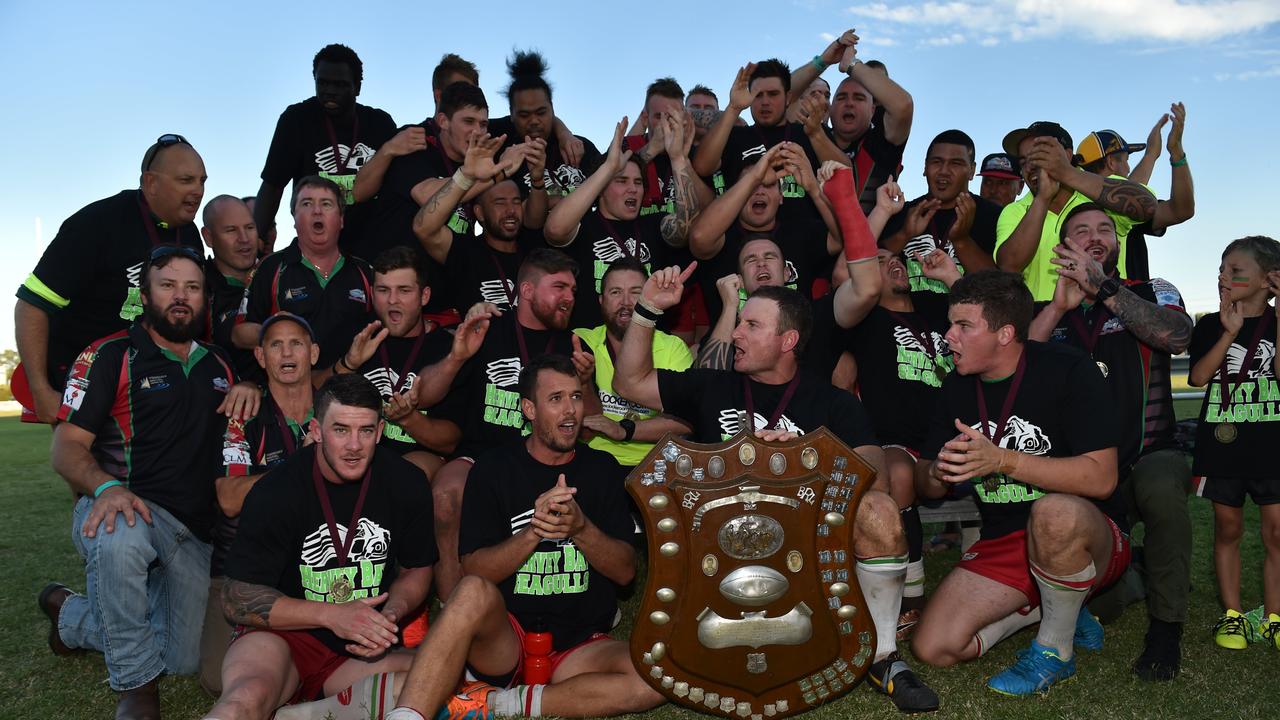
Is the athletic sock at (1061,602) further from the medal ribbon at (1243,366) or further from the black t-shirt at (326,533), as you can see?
the black t-shirt at (326,533)

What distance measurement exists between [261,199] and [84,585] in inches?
117

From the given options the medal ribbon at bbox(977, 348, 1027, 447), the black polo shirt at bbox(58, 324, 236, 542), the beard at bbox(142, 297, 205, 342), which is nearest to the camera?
the medal ribbon at bbox(977, 348, 1027, 447)

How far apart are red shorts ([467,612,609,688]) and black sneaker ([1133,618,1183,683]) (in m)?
2.65

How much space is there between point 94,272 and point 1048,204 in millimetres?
5802

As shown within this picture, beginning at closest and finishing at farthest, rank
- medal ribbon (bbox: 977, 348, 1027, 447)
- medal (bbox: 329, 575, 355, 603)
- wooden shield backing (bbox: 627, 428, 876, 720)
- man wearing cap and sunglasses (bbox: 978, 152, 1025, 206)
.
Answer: wooden shield backing (bbox: 627, 428, 876, 720) → medal (bbox: 329, 575, 355, 603) → medal ribbon (bbox: 977, 348, 1027, 447) → man wearing cap and sunglasses (bbox: 978, 152, 1025, 206)

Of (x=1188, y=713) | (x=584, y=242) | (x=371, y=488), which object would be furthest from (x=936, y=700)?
(x=584, y=242)

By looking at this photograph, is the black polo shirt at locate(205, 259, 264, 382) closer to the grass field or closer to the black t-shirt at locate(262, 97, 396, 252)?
the black t-shirt at locate(262, 97, 396, 252)

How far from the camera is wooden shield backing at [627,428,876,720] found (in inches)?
154

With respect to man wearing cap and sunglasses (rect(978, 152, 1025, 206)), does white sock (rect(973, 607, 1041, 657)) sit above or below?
below

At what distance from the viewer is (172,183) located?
577 cm

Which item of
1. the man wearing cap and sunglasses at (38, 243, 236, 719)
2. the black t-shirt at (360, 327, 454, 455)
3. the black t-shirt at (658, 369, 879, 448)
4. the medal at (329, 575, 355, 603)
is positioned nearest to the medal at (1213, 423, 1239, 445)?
the black t-shirt at (658, 369, 879, 448)

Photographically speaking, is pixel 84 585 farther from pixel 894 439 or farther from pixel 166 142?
pixel 894 439

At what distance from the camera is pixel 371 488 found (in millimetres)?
4430

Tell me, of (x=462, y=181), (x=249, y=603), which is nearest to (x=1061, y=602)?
(x=249, y=603)
